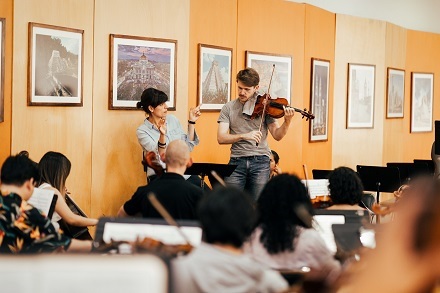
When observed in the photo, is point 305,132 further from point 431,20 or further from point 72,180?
point 431,20

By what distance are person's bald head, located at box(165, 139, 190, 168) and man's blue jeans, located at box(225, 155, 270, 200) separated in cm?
286

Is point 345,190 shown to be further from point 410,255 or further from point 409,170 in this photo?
point 409,170

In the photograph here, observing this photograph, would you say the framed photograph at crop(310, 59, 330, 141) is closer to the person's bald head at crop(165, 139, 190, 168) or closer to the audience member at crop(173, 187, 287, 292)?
the person's bald head at crop(165, 139, 190, 168)

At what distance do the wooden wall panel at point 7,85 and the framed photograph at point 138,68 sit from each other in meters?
1.44

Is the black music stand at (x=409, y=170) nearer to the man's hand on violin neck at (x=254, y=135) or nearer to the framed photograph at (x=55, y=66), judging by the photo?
the man's hand on violin neck at (x=254, y=135)

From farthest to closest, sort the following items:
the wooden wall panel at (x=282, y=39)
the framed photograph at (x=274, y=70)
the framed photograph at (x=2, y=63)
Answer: the framed photograph at (x=274, y=70) → the wooden wall panel at (x=282, y=39) → the framed photograph at (x=2, y=63)

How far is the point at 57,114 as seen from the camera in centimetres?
802

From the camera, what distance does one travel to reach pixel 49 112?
7914mm

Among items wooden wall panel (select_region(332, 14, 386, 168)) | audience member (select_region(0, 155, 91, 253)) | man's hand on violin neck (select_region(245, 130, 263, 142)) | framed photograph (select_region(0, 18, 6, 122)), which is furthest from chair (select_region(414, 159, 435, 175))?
audience member (select_region(0, 155, 91, 253))

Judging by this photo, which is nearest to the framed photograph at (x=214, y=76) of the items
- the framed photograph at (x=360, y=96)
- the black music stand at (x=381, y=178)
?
the black music stand at (x=381, y=178)

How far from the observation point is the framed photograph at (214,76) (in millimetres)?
10023

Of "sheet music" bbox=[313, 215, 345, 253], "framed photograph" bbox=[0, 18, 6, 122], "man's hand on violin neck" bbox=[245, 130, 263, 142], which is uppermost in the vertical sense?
"framed photograph" bbox=[0, 18, 6, 122]

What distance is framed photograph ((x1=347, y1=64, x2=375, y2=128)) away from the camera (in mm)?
13992

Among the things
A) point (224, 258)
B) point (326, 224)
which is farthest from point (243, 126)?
point (224, 258)
